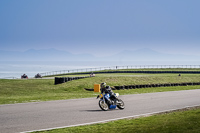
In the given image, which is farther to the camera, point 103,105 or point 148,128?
point 103,105

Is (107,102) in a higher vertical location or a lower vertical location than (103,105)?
higher

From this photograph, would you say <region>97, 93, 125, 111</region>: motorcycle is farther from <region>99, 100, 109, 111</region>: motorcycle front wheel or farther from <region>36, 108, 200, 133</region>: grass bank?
<region>36, 108, 200, 133</region>: grass bank

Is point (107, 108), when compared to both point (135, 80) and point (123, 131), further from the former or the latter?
point (135, 80)

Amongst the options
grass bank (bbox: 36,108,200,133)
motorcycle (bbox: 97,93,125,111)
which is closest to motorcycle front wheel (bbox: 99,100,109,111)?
motorcycle (bbox: 97,93,125,111)

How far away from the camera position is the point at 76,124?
1255 centimetres

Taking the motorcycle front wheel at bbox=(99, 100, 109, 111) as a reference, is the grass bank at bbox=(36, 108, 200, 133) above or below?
below

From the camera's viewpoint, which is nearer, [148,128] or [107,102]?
[148,128]

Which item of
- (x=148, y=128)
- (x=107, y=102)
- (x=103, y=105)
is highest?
(x=107, y=102)

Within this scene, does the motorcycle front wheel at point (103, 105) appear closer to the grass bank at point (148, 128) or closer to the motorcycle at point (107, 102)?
the motorcycle at point (107, 102)

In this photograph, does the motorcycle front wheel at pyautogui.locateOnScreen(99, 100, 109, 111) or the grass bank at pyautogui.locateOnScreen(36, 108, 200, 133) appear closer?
the grass bank at pyautogui.locateOnScreen(36, 108, 200, 133)

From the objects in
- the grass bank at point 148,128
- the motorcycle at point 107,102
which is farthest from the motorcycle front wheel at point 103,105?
the grass bank at point 148,128

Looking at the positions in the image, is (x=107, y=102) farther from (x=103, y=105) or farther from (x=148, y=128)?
(x=148, y=128)

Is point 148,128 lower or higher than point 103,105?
lower

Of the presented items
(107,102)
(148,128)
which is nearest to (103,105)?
(107,102)
